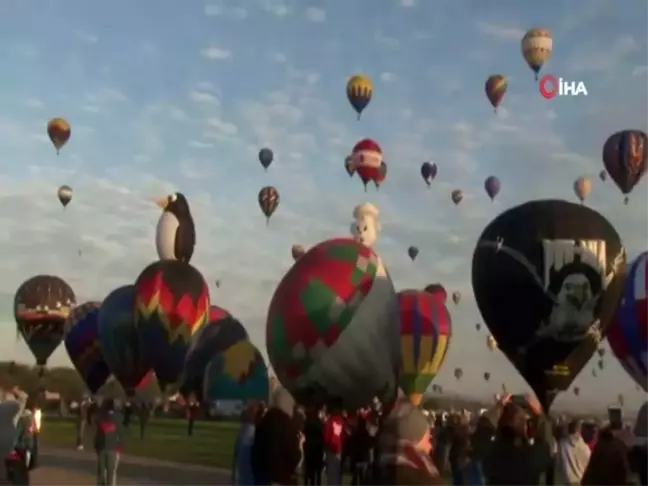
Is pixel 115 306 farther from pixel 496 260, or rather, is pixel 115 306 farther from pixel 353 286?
pixel 496 260

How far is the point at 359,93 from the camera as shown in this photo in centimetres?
3612

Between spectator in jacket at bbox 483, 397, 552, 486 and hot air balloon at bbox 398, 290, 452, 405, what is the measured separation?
22.4 metres

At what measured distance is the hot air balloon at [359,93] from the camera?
36.1 meters

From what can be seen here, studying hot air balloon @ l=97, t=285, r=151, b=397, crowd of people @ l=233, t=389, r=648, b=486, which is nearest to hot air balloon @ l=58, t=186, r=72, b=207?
hot air balloon @ l=97, t=285, r=151, b=397

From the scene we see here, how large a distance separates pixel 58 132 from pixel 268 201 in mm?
9023

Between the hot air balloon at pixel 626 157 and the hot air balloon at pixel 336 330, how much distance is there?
31.6 feet

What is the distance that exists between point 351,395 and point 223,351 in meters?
14.6

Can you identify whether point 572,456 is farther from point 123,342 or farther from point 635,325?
point 123,342

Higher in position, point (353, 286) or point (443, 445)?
point (353, 286)

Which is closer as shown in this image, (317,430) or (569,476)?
(569,476)

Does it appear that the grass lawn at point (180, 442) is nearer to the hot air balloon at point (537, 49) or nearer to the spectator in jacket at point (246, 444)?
the spectator in jacket at point (246, 444)

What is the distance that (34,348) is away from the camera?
43.5 m

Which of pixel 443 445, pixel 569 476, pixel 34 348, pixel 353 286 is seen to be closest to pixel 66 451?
pixel 353 286

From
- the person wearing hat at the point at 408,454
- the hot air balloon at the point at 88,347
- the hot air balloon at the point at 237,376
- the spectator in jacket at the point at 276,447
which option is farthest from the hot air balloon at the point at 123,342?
the person wearing hat at the point at 408,454
